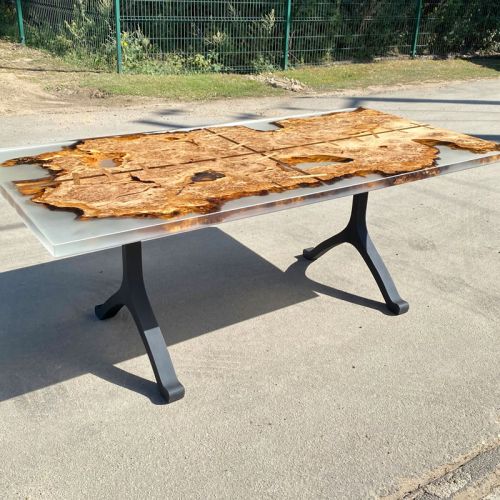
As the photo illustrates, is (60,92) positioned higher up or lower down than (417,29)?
lower down

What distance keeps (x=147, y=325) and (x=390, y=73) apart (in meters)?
10.4

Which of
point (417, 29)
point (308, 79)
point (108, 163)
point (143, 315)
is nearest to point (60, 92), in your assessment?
point (308, 79)

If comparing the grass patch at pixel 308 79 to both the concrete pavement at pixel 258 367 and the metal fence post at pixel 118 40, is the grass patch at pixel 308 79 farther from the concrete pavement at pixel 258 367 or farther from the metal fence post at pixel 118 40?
the concrete pavement at pixel 258 367

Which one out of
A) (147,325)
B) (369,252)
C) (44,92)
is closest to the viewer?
(147,325)

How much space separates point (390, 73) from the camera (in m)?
12.0

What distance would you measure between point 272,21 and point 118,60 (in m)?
3.02

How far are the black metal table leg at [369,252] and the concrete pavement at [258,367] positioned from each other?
3.8 inches

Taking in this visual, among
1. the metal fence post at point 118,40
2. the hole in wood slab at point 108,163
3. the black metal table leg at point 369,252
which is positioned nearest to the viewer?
the hole in wood slab at point 108,163

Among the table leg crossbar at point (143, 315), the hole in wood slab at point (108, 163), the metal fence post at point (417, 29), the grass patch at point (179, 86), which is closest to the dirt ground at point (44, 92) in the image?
the grass patch at point (179, 86)

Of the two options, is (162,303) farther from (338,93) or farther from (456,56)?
(456,56)

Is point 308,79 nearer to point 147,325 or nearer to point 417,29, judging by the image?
point 417,29

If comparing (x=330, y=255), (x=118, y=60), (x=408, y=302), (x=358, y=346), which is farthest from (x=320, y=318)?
(x=118, y=60)

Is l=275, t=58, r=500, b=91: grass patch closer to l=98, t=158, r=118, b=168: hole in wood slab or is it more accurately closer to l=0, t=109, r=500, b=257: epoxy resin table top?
l=0, t=109, r=500, b=257: epoxy resin table top

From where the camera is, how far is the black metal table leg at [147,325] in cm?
276
